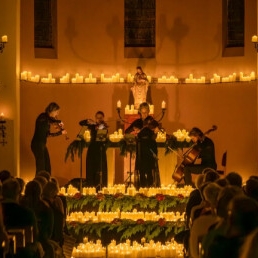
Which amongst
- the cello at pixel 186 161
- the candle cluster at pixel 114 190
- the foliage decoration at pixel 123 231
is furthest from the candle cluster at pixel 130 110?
the foliage decoration at pixel 123 231

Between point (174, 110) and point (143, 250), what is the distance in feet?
32.3

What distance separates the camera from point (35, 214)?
846 centimetres

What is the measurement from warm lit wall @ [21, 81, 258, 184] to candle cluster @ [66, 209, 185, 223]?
7.04m

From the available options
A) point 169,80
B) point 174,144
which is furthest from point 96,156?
point 169,80

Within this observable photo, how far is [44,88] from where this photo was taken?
826 inches

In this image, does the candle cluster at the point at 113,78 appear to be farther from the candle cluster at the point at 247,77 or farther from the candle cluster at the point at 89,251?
the candle cluster at the point at 89,251

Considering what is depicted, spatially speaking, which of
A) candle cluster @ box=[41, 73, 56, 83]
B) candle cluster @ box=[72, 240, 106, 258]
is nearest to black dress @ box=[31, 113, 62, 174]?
candle cluster @ box=[41, 73, 56, 83]

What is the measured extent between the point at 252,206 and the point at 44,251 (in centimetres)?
349

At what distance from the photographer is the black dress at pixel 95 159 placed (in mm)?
17500

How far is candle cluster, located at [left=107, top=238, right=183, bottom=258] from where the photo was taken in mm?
11875

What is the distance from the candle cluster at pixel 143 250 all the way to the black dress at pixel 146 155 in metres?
4.92

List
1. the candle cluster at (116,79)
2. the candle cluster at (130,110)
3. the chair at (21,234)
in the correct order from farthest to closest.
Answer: the candle cluster at (116,79) < the candle cluster at (130,110) < the chair at (21,234)

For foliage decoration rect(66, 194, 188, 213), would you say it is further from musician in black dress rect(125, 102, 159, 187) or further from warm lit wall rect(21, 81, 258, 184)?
warm lit wall rect(21, 81, 258, 184)

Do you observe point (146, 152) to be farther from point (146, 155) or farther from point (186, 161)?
point (186, 161)
